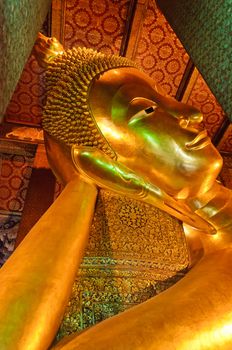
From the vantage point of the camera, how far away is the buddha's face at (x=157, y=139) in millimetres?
937

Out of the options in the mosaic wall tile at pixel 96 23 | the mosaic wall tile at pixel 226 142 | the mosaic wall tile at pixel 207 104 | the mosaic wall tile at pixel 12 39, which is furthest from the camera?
the mosaic wall tile at pixel 226 142

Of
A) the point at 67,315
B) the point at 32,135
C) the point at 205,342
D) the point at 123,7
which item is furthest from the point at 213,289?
the point at 32,135

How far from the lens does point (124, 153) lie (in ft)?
3.20

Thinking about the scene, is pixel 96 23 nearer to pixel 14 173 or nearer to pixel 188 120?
pixel 14 173

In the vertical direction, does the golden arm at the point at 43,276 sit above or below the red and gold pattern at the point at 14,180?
above

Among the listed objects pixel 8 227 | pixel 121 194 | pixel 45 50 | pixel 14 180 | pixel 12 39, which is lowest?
pixel 8 227

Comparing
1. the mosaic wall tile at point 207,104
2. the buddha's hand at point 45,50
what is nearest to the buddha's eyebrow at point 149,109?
the buddha's hand at point 45,50

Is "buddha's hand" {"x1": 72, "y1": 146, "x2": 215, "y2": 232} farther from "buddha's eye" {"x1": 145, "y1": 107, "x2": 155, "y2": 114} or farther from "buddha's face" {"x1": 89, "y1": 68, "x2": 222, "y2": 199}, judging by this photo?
"buddha's eye" {"x1": 145, "y1": 107, "x2": 155, "y2": 114}

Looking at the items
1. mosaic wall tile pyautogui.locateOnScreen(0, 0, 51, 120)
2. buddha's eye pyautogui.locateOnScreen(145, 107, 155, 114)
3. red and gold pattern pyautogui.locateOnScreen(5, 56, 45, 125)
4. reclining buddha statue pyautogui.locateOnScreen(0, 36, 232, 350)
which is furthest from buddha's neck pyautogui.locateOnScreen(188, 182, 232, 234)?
red and gold pattern pyautogui.locateOnScreen(5, 56, 45, 125)

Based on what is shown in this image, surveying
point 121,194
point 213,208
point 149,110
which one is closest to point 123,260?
point 121,194

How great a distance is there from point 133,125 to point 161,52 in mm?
1431

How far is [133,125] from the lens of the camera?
0.96 metres

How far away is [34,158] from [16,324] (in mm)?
1916

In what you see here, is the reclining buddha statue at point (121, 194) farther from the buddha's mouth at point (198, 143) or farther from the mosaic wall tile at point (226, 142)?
the mosaic wall tile at point (226, 142)
